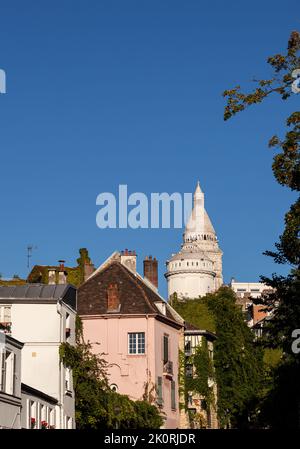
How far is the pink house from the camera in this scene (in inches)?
2474

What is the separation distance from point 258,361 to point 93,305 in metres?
19.0

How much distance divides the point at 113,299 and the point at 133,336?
2.99 metres

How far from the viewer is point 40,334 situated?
4581 centimetres

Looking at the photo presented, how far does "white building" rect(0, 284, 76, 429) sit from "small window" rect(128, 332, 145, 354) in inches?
659

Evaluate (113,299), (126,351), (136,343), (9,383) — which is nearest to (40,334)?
(9,383)

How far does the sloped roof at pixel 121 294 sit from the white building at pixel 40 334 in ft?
58.2

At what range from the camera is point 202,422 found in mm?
69250

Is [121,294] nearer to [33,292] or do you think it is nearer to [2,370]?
[33,292]

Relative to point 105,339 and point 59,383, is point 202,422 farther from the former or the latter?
point 59,383

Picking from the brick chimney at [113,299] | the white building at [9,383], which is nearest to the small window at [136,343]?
the brick chimney at [113,299]

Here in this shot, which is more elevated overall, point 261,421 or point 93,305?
point 93,305

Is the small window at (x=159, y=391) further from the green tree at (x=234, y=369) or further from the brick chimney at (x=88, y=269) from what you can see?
the brick chimney at (x=88, y=269)

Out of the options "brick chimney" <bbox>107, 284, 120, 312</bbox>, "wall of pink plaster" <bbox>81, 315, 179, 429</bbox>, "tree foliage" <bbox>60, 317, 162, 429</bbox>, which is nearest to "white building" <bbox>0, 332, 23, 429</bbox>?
"tree foliage" <bbox>60, 317, 162, 429</bbox>
